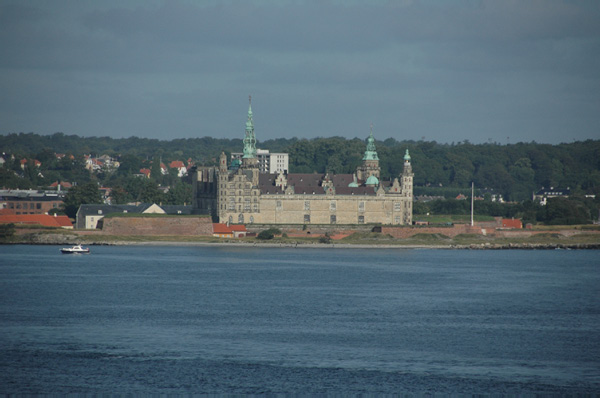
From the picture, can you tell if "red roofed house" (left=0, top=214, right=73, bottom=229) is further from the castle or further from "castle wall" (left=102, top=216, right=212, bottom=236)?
the castle

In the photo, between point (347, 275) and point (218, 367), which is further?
point (347, 275)

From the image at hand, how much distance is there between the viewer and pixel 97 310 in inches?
1629

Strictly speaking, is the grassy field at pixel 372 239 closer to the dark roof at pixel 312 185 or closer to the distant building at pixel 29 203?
the dark roof at pixel 312 185

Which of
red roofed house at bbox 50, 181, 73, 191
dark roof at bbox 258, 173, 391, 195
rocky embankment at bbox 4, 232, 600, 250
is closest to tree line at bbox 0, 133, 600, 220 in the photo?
red roofed house at bbox 50, 181, 73, 191

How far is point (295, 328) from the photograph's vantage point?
37500mm

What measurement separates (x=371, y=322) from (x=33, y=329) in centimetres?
1311

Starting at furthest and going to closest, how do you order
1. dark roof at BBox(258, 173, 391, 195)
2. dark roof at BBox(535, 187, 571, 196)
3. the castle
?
dark roof at BBox(535, 187, 571, 196) → dark roof at BBox(258, 173, 391, 195) → the castle

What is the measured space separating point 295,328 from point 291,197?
51382 mm

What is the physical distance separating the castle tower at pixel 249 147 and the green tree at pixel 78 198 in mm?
15186

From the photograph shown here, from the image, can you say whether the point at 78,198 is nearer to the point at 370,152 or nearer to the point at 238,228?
the point at 238,228

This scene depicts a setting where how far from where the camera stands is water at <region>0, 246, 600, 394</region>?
95.3 feet

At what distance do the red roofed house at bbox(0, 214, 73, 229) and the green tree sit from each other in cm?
721

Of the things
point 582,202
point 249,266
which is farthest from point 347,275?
point 582,202

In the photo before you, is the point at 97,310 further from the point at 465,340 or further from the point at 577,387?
the point at 577,387
